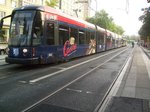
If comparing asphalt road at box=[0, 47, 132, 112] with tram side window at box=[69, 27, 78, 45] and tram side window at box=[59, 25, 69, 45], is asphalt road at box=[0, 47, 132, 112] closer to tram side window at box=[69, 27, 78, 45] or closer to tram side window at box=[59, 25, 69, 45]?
tram side window at box=[59, 25, 69, 45]

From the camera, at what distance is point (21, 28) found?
13469mm

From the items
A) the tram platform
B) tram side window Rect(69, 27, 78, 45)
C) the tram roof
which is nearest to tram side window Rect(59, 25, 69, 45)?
the tram roof

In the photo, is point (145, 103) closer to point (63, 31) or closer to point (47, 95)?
point (47, 95)

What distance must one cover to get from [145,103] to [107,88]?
226 centimetres

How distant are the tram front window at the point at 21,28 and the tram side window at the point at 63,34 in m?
3.19

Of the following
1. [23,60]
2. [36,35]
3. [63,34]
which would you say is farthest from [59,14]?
[23,60]

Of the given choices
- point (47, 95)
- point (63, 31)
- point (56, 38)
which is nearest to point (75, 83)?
point (47, 95)

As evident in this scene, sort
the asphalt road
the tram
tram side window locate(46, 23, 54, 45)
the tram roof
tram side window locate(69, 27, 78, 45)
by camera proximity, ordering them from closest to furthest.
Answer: the asphalt road < the tram < the tram roof < tram side window locate(46, 23, 54, 45) < tram side window locate(69, 27, 78, 45)

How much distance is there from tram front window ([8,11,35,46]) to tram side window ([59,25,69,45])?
3188 millimetres

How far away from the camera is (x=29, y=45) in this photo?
13.1 meters

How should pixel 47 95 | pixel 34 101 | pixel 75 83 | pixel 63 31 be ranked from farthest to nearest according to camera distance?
pixel 63 31 < pixel 75 83 < pixel 47 95 < pixel 34 101

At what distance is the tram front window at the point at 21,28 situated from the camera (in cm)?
1320

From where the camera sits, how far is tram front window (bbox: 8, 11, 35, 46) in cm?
1320

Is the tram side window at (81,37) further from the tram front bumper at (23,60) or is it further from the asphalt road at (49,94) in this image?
the asphalt road at (49,94)
